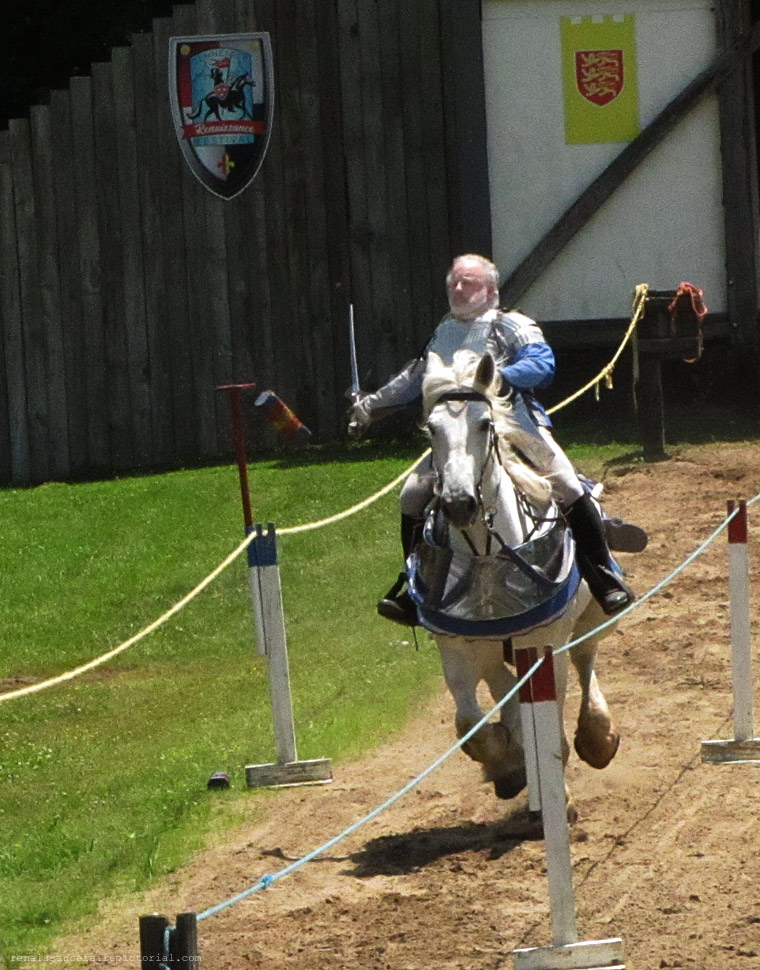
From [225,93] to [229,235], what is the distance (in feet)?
4.17

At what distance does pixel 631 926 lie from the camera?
6.38 metres

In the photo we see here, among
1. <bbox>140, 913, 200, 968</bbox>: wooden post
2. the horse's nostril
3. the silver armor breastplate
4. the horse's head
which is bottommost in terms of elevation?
<bbox>140, 913, 200, 968</bbox>: wooden post

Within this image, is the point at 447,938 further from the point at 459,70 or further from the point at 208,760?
the point at 459,70

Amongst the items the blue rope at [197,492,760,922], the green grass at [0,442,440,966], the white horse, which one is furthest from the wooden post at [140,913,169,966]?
the white horse

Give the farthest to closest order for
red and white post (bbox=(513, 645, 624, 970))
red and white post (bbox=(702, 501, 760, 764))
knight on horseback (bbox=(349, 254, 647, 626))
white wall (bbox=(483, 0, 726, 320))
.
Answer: white wall (bbox=(483, 0, 726, 320))
red and white post (bbox=(702, 501, 760, 764))
knight on horseback (bbox=(349, 254, 647, 626))
red and white post (bbox=(513, 645, 624, 970))

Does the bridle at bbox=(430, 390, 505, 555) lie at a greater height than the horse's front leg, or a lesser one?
greater

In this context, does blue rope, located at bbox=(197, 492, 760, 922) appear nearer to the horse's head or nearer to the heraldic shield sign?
the horse's head

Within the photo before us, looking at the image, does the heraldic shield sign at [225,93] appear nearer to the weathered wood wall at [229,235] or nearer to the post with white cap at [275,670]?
the weathered wood wall at [229,235]

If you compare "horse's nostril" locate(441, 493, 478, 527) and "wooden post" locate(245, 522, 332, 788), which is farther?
"wooden post" locate(245, 522, 332, 788)

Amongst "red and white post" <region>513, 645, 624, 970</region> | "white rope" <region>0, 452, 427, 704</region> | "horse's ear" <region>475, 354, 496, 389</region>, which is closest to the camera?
"red and white post" <region>513, 645, 624, 970</region>

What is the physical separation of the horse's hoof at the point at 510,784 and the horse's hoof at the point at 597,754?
1.48ft

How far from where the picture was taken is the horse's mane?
734 centimetres

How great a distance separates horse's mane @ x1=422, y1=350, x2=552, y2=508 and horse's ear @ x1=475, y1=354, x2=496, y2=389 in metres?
0.01

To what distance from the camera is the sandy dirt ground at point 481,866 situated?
20.7 feet
